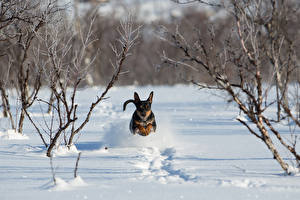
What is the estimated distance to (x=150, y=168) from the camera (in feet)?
21.6

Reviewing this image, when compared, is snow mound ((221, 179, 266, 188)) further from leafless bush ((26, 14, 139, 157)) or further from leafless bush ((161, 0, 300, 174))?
leafless bush ((26, 14, 139, 157))

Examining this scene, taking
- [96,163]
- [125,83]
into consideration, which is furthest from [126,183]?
[125,83]

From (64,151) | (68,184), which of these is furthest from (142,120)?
(68,184)

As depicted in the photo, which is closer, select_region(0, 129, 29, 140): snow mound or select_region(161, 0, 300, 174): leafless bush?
select_region(161, 0, 300, 174): leafless bush

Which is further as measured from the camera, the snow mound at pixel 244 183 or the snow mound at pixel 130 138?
the snow mound at pixel 130 138

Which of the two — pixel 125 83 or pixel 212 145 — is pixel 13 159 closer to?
pixel 212 145

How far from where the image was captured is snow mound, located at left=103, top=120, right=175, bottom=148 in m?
9.09

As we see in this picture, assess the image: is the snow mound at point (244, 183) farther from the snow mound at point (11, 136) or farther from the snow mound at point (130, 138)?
the snow mound at point (11, 136)

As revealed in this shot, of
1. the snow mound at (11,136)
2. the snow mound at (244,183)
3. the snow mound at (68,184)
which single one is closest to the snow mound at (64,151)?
the snow mound at (11,136)

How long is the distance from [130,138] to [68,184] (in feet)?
13.7

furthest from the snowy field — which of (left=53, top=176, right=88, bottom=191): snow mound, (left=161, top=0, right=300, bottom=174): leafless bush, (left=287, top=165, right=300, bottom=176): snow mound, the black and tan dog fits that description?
(left=161, top=0, right=300, bottom=174): leafless bush

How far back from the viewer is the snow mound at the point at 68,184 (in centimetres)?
512

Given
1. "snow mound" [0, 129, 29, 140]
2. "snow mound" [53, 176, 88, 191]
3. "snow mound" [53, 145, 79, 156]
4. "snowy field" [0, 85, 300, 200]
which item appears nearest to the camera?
"snowy field" [0, 85, 300, 200]

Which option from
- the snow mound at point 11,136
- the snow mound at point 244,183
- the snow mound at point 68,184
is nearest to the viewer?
the snow mound at point 68,184
